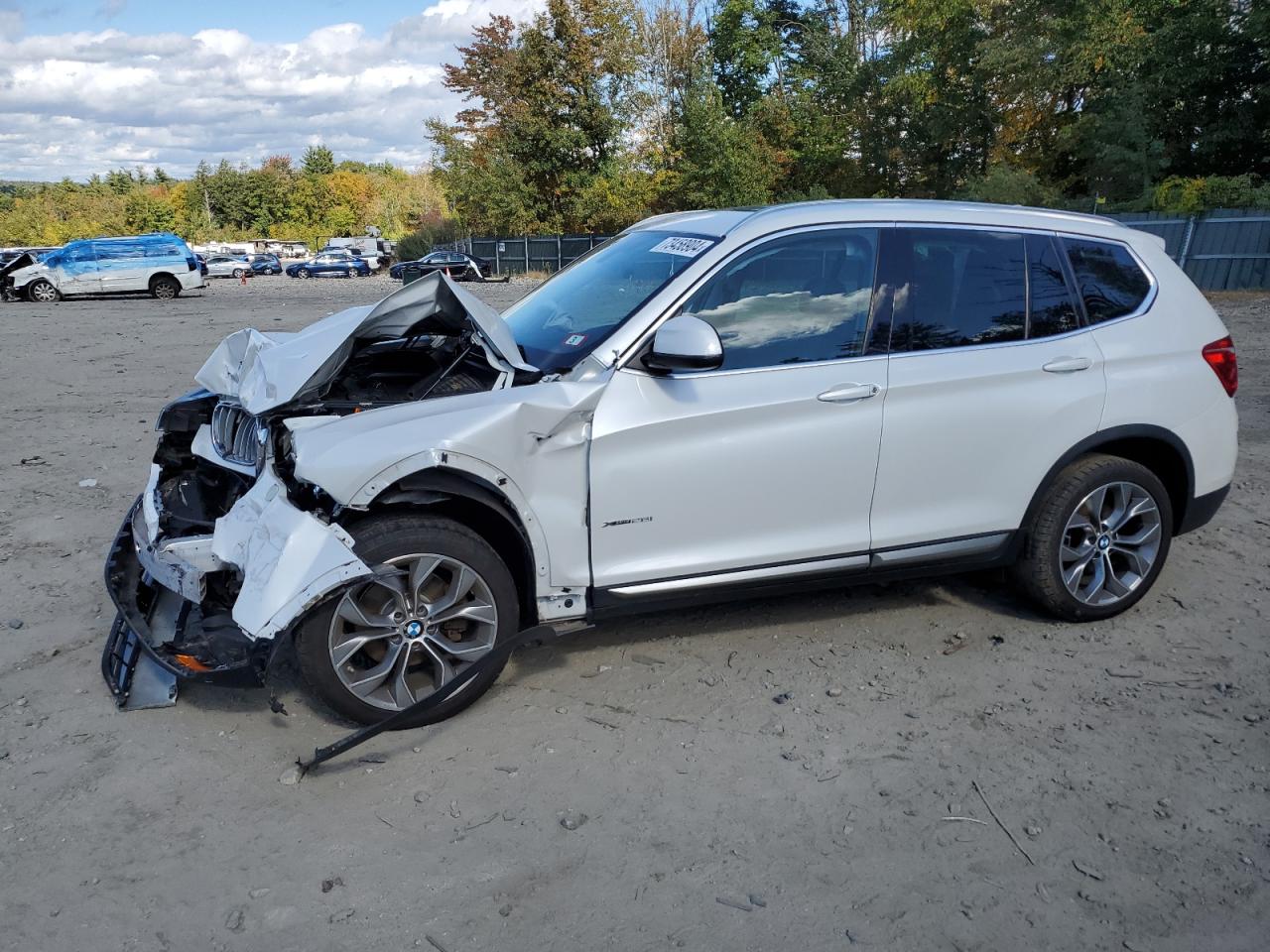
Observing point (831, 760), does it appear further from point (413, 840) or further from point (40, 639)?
point (40, 639)

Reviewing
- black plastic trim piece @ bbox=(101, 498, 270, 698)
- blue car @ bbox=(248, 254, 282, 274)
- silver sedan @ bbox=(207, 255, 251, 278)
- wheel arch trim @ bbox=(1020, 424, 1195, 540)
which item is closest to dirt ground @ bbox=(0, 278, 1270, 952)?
black plastic trim piece @ bbox=(101, 498, 270, 698)

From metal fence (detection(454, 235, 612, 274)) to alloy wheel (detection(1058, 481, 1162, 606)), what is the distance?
3762cm

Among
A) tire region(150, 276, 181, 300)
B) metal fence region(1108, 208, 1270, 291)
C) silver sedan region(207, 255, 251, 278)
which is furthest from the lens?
silver sedan region(207, 255, 251, 278)

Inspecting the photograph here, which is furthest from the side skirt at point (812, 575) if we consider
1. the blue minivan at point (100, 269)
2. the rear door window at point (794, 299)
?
the blue minivan at point (100, 269)

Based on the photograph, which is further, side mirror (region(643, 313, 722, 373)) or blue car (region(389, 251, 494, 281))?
blue car (region(389, 251, 494, 281))

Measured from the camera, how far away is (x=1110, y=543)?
176 inches

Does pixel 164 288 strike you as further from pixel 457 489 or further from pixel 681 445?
pixel 681 445

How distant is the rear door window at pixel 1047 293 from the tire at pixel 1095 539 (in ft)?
2.07

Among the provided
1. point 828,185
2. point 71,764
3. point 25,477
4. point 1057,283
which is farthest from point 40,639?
point 828,185

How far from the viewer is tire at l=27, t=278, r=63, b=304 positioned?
1089 inches

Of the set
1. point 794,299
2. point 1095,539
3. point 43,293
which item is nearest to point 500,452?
point 794,299

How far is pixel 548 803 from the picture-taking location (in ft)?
10.7

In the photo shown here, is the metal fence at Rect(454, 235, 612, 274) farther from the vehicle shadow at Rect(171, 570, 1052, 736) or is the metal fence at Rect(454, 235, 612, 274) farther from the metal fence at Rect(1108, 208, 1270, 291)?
the vehicle shadow at Rect(171, 570, 1052, 736)

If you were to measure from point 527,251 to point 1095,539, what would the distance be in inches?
1560
